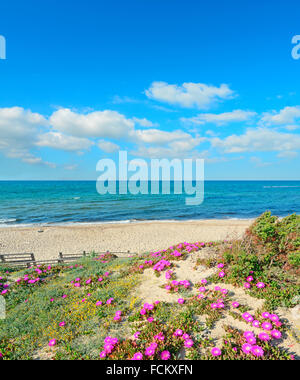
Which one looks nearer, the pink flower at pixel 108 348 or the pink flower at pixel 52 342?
the pink flower at pixel 108 348

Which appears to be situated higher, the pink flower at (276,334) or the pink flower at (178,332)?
the pink flower at (276,334)

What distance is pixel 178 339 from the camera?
13.0 feet

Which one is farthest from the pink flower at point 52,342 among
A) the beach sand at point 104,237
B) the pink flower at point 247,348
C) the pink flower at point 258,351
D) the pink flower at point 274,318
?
the beach sand at point 104,237

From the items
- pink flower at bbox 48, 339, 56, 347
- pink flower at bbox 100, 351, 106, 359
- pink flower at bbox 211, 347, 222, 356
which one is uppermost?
pink flower at bbox 211, 347, 222, 356

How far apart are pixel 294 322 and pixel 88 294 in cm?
617

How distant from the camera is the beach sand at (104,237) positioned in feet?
73.6

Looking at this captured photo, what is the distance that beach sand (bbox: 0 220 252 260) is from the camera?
22.4 metres

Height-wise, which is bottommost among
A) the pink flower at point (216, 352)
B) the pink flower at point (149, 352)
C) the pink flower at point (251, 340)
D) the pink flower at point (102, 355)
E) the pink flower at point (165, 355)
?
the pink flower at point (102, 355)

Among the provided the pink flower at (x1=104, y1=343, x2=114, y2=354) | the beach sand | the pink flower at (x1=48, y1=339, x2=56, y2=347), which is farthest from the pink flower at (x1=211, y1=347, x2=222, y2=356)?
the beach sand

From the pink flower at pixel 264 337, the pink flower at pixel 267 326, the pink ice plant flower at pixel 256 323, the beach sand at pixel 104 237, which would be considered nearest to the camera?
the pink flower at pixel 264 337

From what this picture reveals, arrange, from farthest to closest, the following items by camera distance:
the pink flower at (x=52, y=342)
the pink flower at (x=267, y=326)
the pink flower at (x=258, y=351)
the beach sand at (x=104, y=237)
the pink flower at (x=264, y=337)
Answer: the beach sand at (x=104, y=237) < the pink flower at (x=52, y=342) < the pink flower at (x=267, y=326) < the pink flower at (x=264, y=337) < the pink flower at (x=258, y=351)

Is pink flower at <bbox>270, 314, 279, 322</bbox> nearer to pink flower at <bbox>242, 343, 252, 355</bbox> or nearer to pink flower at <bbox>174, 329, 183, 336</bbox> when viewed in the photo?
pink flower at <bbox>242, 343, 252, 355</bbox>

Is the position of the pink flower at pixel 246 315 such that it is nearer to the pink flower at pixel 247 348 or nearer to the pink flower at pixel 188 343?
the pink flower at pixel 247 348
